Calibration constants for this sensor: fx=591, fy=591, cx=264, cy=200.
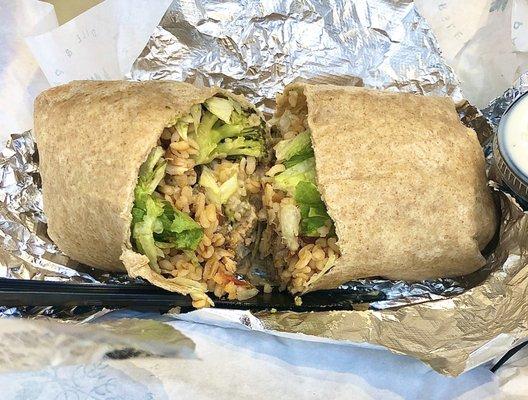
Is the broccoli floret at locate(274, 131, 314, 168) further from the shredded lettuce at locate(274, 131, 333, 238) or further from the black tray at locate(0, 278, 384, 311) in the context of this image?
the black tray at locate(0, 278, 384, 311)

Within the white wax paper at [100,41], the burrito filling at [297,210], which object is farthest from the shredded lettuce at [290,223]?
the white wax paper at [100,41]

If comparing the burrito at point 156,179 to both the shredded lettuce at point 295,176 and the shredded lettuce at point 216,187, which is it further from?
the shredded lettuce at point 295,176

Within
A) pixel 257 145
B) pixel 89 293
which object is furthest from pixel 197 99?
pixel 89 293

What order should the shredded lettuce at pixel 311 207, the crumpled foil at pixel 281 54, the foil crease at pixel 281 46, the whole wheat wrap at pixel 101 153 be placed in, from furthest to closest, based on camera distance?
the foil crease at pixel 281 46 < the crumpled foil at pixel 281 54 < the shredded lettuce at pixel 311 207 < the whole wheat wrap at pixel 101 153

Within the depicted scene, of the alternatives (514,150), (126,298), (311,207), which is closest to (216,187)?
(311,207)

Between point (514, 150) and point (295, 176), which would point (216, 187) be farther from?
point (514, 150)

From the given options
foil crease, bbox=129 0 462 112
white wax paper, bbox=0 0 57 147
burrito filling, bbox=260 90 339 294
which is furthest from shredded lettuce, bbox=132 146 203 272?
white wax paper, bbox=0 0 57 147
